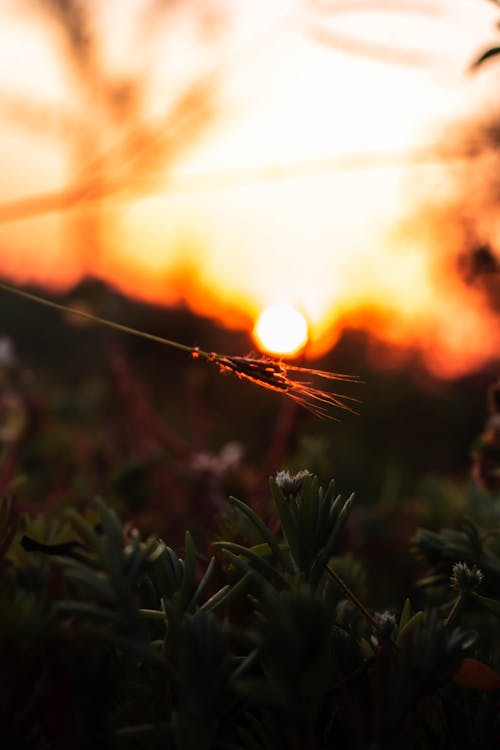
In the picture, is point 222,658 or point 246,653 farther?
point 246,653

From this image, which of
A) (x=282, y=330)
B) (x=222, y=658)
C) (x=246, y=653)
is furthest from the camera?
(x=282, y=330)

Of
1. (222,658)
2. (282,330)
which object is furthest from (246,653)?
(282,330)

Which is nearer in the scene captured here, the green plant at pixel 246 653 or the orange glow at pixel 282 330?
the green plant at pixel 246 653

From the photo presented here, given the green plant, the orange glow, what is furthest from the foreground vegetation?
the orange glow

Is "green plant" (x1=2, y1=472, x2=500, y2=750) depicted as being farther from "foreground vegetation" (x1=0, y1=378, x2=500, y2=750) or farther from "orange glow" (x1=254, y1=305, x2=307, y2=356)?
"orange glow" (x1=254, y1=305, x2=307, y2=356)

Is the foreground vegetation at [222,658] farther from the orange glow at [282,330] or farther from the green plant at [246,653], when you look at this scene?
the orange glow at [282,330]

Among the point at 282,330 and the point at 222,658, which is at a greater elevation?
the point at 282,330

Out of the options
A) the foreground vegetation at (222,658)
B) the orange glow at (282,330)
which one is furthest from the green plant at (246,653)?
the orange glow at (282,330)

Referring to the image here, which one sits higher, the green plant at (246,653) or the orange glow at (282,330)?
the orange glow at (282,330)

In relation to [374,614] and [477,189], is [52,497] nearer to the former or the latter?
[374,614]

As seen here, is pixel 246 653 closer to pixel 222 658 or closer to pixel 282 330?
pixel 222 658
